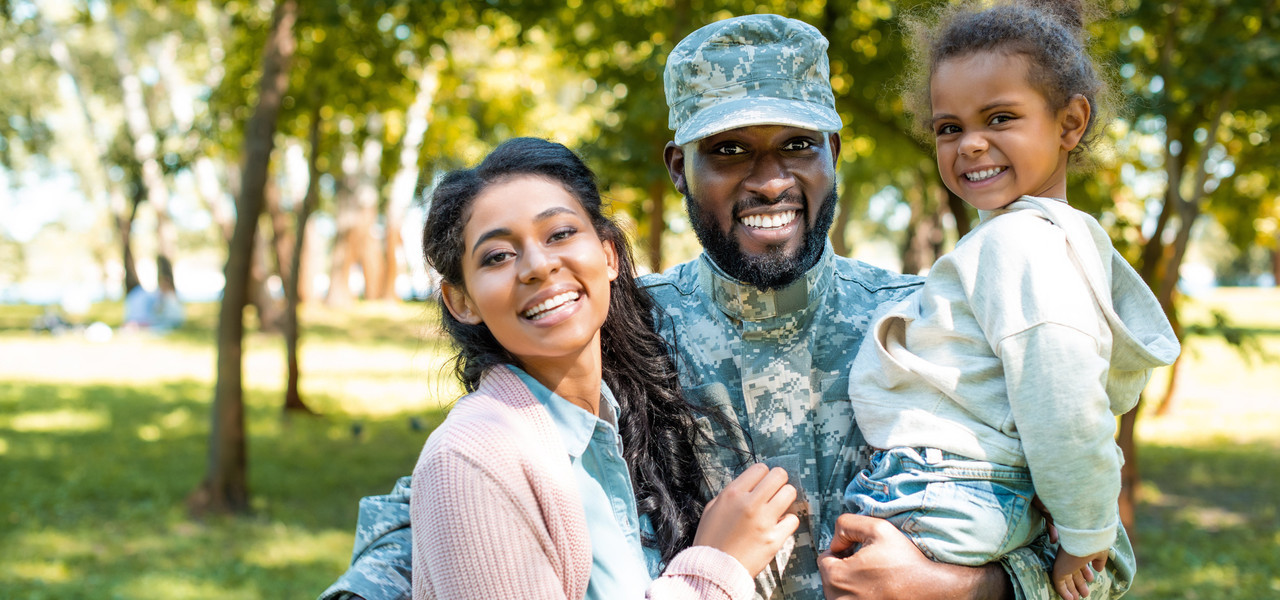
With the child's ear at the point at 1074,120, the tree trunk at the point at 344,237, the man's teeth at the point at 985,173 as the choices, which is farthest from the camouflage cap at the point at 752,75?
the tree trunk at the point at 344,237

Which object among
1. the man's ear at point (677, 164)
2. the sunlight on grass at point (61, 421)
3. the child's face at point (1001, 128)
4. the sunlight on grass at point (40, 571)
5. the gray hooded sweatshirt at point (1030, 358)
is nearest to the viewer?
the gray hooded sweatshirt at point (1030, 358)

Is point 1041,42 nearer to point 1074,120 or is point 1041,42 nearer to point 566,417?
point 1074,120

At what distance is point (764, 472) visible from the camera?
7.07 feet

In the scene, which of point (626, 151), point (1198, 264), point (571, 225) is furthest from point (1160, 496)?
point (1198, 264)

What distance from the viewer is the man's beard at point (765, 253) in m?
2.47

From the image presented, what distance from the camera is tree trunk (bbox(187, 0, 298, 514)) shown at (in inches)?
318

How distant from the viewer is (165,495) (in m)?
9.38

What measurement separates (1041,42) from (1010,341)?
0.71m

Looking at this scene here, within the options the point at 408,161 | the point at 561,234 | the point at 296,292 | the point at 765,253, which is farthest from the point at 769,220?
the point at 408,161

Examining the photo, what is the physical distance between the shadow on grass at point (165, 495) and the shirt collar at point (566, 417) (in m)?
3.16

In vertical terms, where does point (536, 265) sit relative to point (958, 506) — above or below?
above

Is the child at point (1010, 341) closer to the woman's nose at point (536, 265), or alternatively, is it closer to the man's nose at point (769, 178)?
the man's nose at point (769, 178)

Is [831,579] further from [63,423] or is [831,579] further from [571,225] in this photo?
[63,423]

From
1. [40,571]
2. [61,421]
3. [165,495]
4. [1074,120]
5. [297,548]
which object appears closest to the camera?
→ [1074,120]
